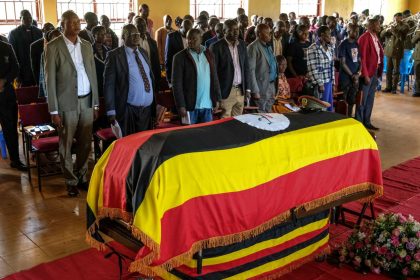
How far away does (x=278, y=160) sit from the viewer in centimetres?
352

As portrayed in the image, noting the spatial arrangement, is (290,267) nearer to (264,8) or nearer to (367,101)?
(367,101)

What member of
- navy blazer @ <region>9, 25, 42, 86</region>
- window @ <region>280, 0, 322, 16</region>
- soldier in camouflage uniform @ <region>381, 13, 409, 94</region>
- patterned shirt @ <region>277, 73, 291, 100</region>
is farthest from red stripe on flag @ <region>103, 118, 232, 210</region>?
window @ <region>280, 0, 322, 16</region>

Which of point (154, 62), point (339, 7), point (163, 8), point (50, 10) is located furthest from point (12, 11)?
point (339, 7)

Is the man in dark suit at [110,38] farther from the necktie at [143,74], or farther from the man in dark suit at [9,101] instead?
the necktie at [143,74]

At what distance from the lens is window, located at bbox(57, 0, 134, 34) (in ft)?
39.6

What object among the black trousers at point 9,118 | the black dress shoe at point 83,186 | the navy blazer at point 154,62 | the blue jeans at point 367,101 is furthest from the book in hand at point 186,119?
the blue jeans at point 367,101

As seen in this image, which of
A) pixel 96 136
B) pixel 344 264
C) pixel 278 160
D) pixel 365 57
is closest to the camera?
pixel 278 160

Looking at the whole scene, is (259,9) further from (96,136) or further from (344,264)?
(344,264)

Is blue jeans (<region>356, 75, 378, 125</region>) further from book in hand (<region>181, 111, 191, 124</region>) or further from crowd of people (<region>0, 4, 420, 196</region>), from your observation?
book in hand (<region>181, 111, 191, 124</region>)

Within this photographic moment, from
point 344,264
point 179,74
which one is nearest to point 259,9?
point 179,74

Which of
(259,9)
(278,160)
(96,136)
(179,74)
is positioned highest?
(259,9)

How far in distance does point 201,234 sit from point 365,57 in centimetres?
606

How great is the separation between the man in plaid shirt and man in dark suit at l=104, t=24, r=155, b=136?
2970mm

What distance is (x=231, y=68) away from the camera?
6.30 metres
